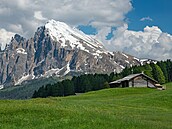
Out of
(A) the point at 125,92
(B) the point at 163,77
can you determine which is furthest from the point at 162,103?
(B) the point at 163,77

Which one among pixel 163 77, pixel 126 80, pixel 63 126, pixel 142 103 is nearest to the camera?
pixel 63 126

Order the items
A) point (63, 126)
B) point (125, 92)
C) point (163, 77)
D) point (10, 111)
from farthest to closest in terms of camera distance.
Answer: point (163, 77), point (125, 92), point (10, 111), point (63, 126)

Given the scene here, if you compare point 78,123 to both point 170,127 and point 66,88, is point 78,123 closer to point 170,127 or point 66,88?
point 170,127

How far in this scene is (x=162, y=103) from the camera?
217 ft

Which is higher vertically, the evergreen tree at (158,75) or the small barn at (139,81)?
the evergreen tree at (158,75)

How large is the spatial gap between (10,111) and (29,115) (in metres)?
2.77

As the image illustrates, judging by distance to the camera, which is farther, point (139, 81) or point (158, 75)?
point (158, 75)

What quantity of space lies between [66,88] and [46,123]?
162 m

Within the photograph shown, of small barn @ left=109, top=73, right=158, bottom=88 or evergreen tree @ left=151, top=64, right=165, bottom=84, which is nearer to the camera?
small barn @ left=109, top=73, right=158, bottom=88

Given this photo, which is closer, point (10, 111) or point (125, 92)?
point (10, 111)

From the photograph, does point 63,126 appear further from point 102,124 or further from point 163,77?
point 163,77

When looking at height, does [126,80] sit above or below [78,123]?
above

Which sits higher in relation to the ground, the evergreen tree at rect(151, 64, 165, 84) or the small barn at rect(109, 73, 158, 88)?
the evergreen tree at rect(151, 64, 165, 84)

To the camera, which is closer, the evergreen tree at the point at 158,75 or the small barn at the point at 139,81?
the small barn at the point at 139,81
